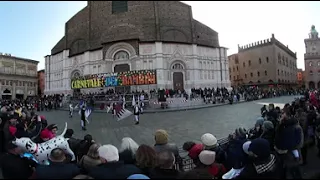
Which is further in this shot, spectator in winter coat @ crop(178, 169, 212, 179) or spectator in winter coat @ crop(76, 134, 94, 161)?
spectator in winter coat @ crop(76, 134, 94, 161)

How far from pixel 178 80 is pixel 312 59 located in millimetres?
37124

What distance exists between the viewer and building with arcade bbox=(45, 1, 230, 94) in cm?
3606

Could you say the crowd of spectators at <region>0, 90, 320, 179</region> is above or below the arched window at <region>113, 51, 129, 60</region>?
below

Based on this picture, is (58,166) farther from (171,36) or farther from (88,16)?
(88,16)

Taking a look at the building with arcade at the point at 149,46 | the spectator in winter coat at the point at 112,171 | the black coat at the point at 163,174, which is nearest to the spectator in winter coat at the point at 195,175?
the black coat at the point at 163,174

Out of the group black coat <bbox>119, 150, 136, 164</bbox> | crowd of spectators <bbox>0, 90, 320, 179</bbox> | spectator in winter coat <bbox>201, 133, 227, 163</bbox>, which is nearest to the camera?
crowd of spectators <bbox>0, 90, 320, 179</bbox>

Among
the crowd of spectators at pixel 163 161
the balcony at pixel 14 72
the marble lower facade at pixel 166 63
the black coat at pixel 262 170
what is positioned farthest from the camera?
the balcony at pixel 14 72

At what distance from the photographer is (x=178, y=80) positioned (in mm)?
37094

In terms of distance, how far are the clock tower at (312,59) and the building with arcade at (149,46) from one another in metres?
15.4

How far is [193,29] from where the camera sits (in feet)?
129

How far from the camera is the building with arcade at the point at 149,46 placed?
3606cm

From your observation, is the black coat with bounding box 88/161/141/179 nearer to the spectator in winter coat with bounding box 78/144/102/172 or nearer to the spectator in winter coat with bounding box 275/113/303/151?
the spectator in winter coat with bounding box 78/144/102/172

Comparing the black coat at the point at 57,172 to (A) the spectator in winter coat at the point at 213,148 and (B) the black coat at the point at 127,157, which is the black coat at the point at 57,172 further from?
(A) the spectator in winter coat at the point at 213,148

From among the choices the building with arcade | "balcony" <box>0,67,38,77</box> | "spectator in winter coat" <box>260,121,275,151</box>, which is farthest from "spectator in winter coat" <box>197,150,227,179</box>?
"balcony" <box>0,67,38,77</box>
